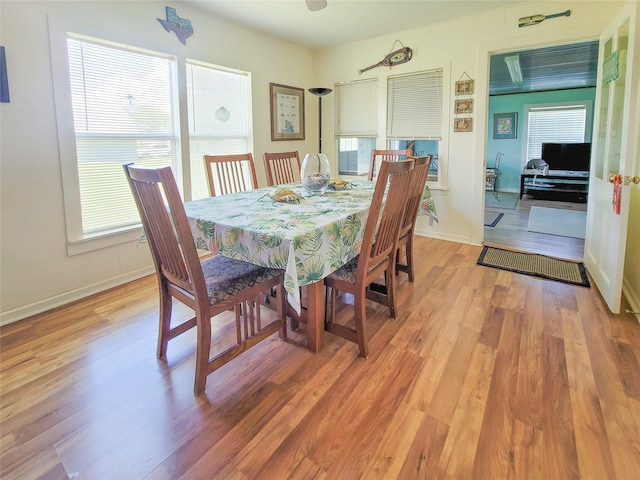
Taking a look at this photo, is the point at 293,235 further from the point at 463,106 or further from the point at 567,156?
the point at 567,156

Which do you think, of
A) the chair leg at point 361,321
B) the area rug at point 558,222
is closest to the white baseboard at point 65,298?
the chair leg at point 361,321

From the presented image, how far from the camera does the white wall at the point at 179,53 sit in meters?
2.30

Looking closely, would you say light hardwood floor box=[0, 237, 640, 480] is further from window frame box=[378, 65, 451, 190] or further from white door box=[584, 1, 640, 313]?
window frame box=[378, 65, 451, 190]

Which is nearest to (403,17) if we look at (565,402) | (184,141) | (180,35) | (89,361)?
(180,35)

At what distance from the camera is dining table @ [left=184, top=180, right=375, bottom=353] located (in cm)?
149

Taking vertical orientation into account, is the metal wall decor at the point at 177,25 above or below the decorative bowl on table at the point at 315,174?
above

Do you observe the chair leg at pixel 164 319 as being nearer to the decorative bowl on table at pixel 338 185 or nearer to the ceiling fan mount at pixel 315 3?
the decorative bowl on table at pixel 338 185

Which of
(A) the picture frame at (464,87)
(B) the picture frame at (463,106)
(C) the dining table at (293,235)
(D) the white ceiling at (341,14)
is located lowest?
(C) the dining table at (293,235)

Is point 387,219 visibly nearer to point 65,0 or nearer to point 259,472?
point 259,472

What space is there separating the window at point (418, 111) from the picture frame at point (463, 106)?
0.17 m

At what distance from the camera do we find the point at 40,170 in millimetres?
2414

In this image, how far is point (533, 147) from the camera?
8039mm

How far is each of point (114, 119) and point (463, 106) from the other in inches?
129

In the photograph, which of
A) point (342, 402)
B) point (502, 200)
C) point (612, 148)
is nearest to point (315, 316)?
point (342, 402)
